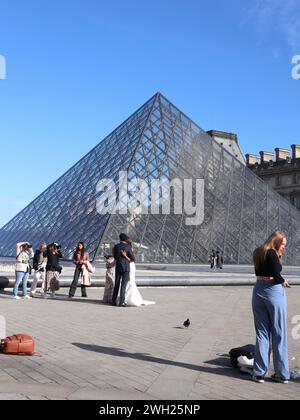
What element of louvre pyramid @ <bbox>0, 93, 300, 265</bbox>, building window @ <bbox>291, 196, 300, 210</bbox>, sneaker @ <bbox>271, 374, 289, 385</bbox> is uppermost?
building window @ <bbox>291, 196, 300, 210</bbox>

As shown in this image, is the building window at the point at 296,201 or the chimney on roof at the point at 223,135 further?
the chimney on roof at the point at 223,135

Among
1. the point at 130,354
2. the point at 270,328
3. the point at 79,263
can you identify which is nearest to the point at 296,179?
the point at 79,263

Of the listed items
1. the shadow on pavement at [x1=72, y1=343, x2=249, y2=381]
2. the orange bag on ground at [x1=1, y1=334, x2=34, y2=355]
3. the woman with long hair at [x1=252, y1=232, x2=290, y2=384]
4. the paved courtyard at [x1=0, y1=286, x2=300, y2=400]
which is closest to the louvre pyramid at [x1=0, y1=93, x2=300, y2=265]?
the paved courtyard at [x1=0, y1=286, x2=300, y2=400]

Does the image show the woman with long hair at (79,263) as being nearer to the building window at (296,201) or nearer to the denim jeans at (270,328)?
the denim jeans at (270,328)

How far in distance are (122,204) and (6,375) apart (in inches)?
960

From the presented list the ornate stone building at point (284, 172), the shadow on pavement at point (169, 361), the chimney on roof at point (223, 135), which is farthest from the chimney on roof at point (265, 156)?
the shadow on pavement at point (169, 361)

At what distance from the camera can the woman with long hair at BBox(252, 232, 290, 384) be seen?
4.79 metres

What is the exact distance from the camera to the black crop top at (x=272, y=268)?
15.9 feet

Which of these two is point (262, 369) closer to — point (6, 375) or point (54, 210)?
point (6, 375)

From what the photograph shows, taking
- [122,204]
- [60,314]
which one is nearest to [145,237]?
[122,204]

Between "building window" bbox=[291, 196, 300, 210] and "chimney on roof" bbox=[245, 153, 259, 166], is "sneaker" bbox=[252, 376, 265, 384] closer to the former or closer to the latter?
"building window" bbox=[291, 196, 300, 210]

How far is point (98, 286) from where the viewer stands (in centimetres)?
1509

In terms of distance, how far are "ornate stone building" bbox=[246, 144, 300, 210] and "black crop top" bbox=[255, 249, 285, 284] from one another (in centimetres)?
6340

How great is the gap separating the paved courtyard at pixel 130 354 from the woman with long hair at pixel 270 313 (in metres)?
0.19
